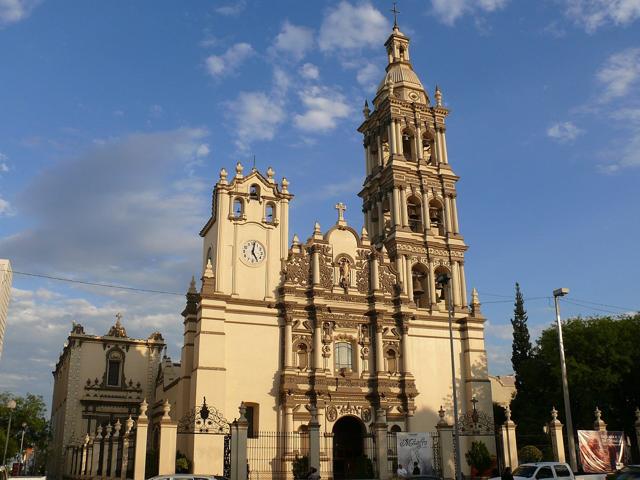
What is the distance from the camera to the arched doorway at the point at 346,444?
37000mm

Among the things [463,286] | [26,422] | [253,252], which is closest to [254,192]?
[253,252]

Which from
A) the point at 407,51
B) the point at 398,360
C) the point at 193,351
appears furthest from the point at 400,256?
the point at 407,51

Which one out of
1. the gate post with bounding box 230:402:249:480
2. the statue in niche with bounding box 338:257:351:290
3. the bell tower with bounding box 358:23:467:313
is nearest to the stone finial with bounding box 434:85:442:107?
the bell tower with bounding box 358:23:467:313

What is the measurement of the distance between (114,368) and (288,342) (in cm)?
2185

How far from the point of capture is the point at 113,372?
173ft

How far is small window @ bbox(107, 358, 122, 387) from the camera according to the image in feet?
171

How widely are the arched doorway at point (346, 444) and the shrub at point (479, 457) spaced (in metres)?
5.90

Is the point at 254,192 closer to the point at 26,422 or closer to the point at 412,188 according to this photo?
the point at 412,188

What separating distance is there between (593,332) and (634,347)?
2656mm

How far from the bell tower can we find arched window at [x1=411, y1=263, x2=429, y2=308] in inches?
2.6

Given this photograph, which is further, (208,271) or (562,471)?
(208,271)

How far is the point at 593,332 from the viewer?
4262 centimetres

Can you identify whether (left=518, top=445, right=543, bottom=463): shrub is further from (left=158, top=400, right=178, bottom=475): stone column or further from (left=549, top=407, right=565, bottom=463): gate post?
(left=158, top=400, right=178, bottom=475): stone column

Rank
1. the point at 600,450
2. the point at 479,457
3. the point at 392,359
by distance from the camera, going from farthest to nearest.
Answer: the point at 392,359
the point at 479,457
the point at 600,450
